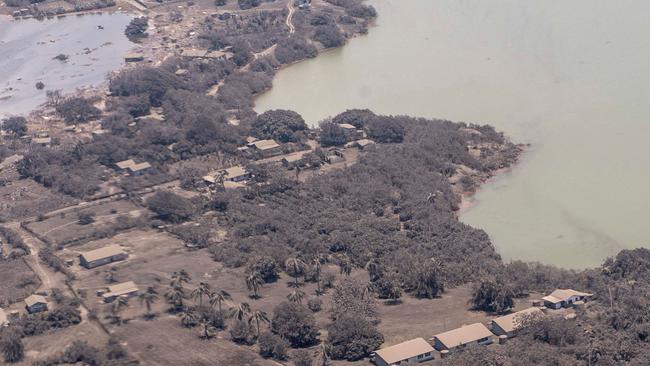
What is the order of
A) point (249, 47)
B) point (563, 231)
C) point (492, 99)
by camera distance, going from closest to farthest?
point (563, 231) < point (492, 99) < point (249, 47)

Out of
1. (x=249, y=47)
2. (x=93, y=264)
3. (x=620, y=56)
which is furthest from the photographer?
(x=249, y=47)

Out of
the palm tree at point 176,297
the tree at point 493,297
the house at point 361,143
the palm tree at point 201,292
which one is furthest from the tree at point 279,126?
the tree at point 493,297

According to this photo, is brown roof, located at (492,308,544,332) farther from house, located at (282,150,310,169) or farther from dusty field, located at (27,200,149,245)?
house, located at (282,150,310,169)

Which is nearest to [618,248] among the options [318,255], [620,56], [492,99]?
[318,255]

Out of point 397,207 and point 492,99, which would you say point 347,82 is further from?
point 397,207

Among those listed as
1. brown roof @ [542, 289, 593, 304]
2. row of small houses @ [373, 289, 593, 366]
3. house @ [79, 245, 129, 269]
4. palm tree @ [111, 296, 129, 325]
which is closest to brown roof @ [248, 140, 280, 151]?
house @ [79, 245, 129, 269]

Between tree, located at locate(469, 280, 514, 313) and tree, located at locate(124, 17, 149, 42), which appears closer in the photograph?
tree, located at locate(469, 280, 514, 313)
